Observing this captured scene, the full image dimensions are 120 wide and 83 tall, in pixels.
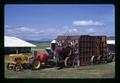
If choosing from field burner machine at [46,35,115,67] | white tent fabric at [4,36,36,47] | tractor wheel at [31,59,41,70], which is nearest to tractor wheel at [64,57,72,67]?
field burner machine at [46,35,115,67]

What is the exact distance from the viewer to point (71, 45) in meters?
4.42

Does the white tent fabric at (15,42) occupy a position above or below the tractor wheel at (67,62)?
above

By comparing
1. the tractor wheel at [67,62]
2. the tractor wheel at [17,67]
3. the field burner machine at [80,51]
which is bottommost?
the tractor wheel at [17,67]

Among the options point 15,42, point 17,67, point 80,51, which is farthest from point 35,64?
point 80,51

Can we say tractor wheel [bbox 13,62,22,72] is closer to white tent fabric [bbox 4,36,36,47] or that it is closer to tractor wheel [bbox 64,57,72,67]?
white tent fabric [bbox 4,36,36,47]

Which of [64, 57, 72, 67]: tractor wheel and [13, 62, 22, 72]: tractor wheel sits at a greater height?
[64, 57, 72, 67]: tractor wheel

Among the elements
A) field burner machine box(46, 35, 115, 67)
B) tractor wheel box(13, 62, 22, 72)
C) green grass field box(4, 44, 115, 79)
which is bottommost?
green grass field box(4, 44, 115, 79)

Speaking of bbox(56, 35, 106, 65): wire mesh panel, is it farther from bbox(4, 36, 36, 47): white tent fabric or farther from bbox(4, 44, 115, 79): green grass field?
bbox(4, 36, 36, 47): white tent fabric

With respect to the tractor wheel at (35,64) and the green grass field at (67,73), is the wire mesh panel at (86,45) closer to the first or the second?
the green grass field at (67,73)

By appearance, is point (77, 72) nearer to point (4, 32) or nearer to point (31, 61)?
point (31, 61)

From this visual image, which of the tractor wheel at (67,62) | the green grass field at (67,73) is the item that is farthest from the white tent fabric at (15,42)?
the tractor wheel at (67,62)

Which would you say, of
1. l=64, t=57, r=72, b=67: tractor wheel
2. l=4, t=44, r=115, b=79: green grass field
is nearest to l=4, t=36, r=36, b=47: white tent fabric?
l=4, t=44, r=115, b=79: green grass field

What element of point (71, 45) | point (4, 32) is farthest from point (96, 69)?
point (4, 32)
